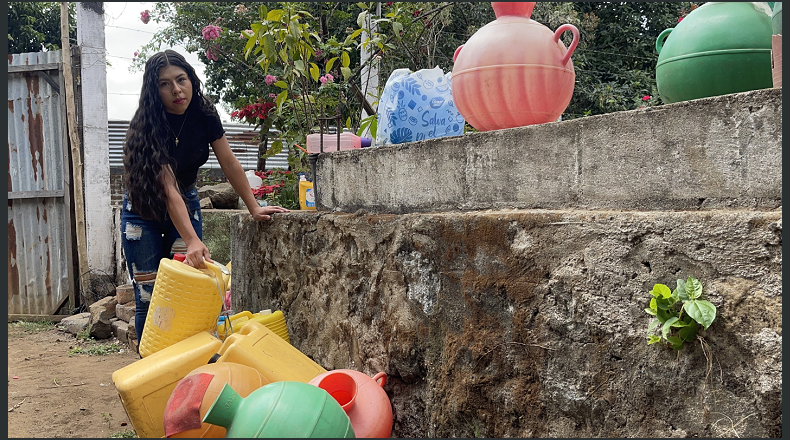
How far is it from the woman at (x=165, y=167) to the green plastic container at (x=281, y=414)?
880 mm

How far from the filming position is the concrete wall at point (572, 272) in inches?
49.0

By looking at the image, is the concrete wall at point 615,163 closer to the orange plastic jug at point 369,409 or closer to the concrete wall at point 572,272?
the concrete wall at point 572,272

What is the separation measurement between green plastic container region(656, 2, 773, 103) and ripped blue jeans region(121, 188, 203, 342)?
215 cm

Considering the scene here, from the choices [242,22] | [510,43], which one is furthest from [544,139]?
[242,22]

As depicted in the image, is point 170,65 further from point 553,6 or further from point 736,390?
point 553,6

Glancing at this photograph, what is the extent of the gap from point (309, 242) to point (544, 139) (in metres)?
1.31

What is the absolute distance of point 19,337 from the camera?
4.52 metres

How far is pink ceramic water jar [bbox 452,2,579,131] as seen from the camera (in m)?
1.93

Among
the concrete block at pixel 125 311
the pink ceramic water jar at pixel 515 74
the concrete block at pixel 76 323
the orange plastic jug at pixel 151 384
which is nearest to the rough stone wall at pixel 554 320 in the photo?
the pink ceramic water jar at pixel 515 74

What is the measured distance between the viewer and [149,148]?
2.50 m

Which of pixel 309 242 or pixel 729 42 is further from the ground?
pixel 729 42

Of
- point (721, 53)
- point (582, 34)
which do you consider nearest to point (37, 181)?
point (721, 53)

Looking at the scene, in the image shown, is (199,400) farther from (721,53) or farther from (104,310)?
(104,310)

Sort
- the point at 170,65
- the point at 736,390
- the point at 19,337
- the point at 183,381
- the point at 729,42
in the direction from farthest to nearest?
the point at 19,337
the point at 170,65
the point at 183,381
the point at 729,42
the point at 736,390
